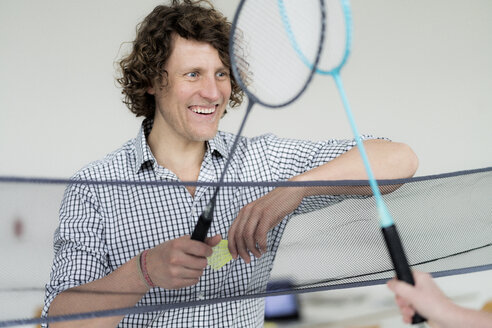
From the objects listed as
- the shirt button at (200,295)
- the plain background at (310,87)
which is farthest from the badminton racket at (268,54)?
the plain background at (310,87)

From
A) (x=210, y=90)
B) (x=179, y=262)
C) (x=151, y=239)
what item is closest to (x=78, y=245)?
(x=151, y=239)

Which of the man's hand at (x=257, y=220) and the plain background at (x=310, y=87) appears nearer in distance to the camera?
the man's hand at (x=257, y=220)

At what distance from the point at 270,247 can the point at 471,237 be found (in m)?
0.36

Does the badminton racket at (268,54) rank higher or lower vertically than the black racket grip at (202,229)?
higher

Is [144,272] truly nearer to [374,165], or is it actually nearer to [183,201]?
[183,201]

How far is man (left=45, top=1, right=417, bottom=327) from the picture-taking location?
88 cm

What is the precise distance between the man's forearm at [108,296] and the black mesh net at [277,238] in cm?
2

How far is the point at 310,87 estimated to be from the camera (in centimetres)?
297

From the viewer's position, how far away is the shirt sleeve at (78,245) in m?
0.93

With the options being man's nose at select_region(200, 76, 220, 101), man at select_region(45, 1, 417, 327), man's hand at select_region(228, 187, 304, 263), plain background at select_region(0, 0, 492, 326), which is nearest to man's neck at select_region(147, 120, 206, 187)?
man at select_region(45, 1, 417, 327)

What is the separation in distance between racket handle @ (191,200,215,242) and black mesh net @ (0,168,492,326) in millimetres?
36

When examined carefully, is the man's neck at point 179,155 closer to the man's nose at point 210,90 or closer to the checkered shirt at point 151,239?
the man's nose at point 210,90

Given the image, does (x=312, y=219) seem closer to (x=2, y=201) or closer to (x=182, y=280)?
(x=182, y=280)

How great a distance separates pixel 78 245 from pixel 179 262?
0.25 m
